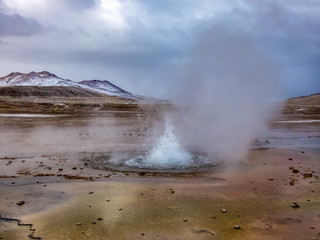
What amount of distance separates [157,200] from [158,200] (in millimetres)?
27

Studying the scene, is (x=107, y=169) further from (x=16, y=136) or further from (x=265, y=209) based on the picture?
(x=16, y=136)

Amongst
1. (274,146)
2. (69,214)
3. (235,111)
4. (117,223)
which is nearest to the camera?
(117,223)

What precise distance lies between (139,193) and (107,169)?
3.57 m

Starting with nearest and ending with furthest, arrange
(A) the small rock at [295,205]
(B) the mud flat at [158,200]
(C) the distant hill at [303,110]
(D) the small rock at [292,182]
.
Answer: (B) the mud flat at [158,200], (A) the small rock at [295,205], (D) the small rock at [292,182], (C) the distant hill at [303,110]

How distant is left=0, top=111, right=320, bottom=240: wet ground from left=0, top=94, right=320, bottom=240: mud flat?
0.02 metres

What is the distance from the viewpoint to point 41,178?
38.7ft

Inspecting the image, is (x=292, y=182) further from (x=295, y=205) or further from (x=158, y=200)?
(x=158, y=200)

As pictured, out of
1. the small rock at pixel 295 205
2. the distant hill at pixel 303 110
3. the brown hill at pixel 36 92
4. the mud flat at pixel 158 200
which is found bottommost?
the mud flat at pixel 158 200

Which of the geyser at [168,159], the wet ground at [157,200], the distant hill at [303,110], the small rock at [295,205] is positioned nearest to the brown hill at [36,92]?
the distant hill at [303,110]

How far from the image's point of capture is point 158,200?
9266 millimetres

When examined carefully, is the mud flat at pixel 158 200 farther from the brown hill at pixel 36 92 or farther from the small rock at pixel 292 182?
the brown hill at pixel 36 92

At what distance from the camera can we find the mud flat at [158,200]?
7.21 meters

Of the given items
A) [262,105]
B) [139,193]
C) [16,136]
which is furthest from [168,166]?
[16,136]

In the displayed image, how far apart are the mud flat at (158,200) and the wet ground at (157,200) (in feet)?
0.07
